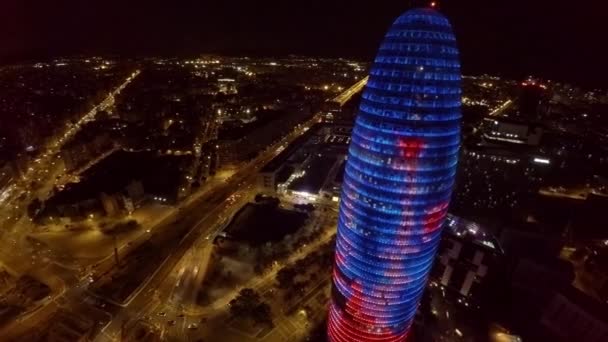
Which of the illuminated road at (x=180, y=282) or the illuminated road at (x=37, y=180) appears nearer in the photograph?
the illuminated road at (x=180, y=282)

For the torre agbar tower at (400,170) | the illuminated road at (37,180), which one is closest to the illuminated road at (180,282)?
the torre agbar tower at (400,170)

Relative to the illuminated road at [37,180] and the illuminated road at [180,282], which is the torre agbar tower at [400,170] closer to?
the illuminated road at [180,282]

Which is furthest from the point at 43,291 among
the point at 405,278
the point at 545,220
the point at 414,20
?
the point at 545,220

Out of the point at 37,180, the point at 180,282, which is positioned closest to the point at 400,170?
the point at 180,282

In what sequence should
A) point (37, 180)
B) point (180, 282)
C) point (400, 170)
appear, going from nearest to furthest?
point (400, 170), point (180, 282), point (37, 180)

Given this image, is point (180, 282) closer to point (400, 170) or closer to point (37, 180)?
point (400, 170)

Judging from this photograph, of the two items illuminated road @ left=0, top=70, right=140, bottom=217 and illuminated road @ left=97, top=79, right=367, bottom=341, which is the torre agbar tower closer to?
illuminated road @ left=97, top=79, right=367, bottom=341

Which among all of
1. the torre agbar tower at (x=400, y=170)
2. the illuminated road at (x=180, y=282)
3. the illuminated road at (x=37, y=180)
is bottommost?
the illuminated road at (x=37, y=180)

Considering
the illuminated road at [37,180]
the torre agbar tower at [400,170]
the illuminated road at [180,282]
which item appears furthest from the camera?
the illuminated road at [37,180]
